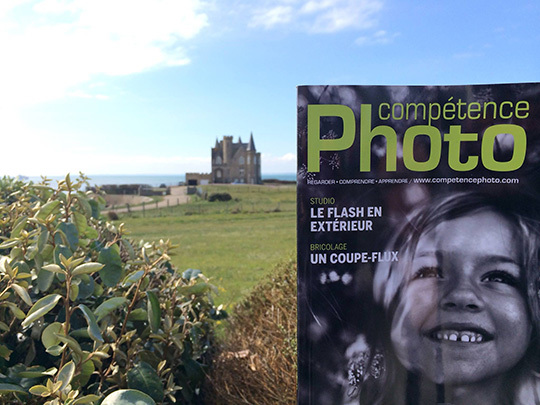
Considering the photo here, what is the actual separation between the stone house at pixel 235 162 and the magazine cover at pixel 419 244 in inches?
3369

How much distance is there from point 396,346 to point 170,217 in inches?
915

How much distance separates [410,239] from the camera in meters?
2.71

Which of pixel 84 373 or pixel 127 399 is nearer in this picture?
pixel 127 399

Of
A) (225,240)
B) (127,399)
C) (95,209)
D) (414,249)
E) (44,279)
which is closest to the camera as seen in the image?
(127,399)

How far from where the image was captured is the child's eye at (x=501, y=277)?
109 inches

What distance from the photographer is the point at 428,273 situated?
2754 mm

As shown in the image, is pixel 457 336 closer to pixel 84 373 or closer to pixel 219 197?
pixel 84 373

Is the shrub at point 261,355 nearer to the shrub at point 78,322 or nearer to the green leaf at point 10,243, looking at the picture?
the shrub at point 78,322

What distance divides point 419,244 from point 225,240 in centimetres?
1280

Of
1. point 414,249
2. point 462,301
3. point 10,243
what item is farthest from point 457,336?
point 10,243

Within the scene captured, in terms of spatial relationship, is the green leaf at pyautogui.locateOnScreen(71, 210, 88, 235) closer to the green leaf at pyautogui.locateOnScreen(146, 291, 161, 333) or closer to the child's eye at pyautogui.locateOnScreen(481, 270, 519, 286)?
the green leaf at pyautogui.locateOnScreen(146, 291, 161, 333)

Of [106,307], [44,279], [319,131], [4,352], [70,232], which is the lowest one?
[4,352]

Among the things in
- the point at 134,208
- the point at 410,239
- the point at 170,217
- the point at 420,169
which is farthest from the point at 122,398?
the point at 134,208

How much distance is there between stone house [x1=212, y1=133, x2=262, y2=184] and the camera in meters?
90.4
